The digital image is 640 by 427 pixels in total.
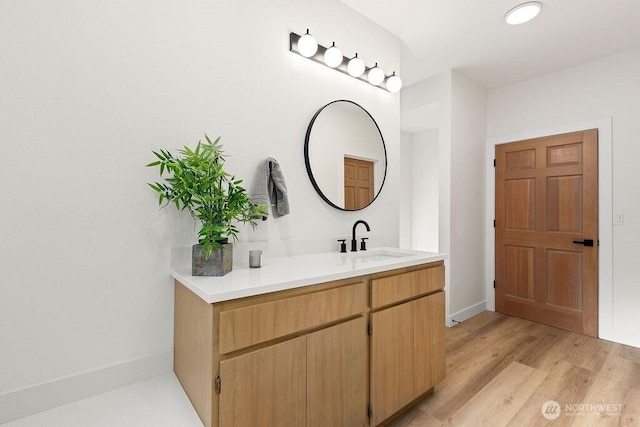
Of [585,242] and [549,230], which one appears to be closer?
[585,242]

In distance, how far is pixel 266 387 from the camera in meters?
1.05

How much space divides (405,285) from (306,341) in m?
0.66

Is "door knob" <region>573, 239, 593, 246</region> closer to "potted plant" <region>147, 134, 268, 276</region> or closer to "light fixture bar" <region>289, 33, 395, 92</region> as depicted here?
"light fixture bar" <region>289, 33, 395, 92</region>

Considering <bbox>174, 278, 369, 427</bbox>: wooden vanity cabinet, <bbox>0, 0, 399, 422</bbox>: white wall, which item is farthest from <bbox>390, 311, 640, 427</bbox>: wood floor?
<bbox>0, 0, 399, 422</bbox>: white wall

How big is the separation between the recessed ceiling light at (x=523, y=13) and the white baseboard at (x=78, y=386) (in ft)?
9.95

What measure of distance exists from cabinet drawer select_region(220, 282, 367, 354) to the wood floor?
83 cm

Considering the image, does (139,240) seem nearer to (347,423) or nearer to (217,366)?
(217,366)

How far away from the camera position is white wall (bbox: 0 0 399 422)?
A: 108 centimetres

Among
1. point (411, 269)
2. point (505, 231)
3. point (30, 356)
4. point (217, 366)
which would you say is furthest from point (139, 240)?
point (505, 231)

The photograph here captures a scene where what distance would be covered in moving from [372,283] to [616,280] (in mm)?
2708

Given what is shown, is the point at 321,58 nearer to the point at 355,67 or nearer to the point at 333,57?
the point at 333,57

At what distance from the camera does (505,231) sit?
10.9 ft

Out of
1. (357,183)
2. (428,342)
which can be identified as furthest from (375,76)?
(428,342)

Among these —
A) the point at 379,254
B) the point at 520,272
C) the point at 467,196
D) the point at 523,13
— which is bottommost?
the point at 520,272
